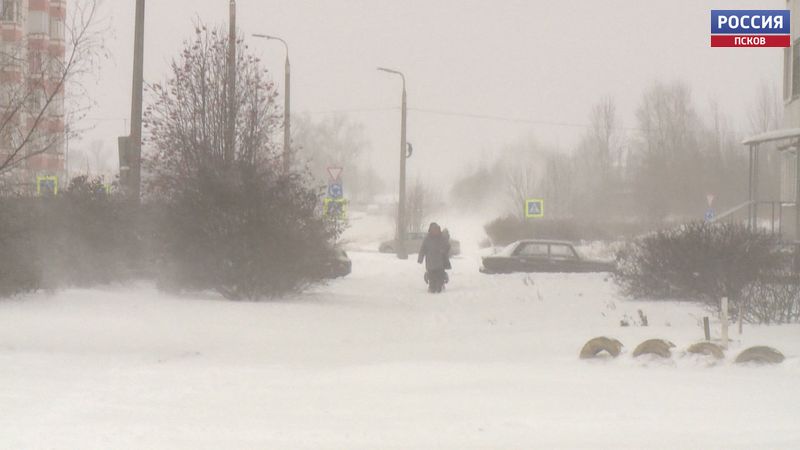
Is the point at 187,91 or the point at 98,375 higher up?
the point at 187,91

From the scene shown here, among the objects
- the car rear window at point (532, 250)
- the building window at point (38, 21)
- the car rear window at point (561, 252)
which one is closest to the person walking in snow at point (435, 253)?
the car rear window at point (532, 250)

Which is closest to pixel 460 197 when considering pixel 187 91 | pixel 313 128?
pixel 313 128

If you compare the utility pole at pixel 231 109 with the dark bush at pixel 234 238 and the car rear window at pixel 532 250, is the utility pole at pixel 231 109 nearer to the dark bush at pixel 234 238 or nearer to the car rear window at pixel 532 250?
the dark bush at pixel 234 238

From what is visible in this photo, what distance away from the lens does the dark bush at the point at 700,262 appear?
1797cm

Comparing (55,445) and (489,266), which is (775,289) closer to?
(55,445)

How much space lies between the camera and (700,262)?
61.7ft

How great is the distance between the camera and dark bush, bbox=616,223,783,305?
17969 millimetres

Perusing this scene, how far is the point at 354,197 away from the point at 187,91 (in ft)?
285

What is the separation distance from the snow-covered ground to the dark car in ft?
35.4

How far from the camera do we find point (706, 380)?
1055 centimetres

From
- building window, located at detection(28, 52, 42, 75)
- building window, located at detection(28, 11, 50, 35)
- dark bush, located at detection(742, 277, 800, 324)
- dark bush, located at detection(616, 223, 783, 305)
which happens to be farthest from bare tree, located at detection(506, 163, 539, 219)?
dark bush, located at detection(742, 277, 800, 324)

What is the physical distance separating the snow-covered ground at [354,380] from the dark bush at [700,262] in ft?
2.32

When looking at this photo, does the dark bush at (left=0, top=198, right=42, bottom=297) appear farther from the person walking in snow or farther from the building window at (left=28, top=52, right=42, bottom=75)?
the person walking in snow

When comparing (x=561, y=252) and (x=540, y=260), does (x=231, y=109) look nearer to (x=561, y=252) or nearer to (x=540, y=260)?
(x=540, y=260)
